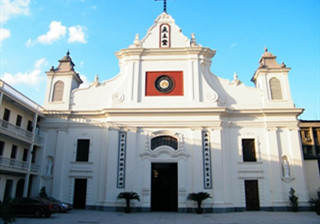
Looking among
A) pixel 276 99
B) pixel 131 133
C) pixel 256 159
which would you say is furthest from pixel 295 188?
pixel 131 133

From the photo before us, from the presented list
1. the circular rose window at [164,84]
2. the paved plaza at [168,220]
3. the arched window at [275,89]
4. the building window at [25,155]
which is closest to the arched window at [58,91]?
the building window at [25,155]

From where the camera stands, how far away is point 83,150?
24047 mm

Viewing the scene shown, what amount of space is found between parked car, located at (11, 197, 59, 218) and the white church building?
226 inches

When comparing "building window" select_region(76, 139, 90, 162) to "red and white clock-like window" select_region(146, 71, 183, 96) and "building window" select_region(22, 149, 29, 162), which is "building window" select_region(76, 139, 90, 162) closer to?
"building window" select_region(22, 149, 29, 162)

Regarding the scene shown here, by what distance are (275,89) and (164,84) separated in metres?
9.74

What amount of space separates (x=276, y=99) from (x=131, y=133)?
12.8 metres

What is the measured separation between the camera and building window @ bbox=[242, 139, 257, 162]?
23.2 meters

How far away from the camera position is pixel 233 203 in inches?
864

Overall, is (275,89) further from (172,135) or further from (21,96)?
(21,96)

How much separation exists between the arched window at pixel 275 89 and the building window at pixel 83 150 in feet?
54.2

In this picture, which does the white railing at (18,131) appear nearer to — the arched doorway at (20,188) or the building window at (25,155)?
the building window at (25,155)

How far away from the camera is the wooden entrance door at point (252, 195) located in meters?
22.1

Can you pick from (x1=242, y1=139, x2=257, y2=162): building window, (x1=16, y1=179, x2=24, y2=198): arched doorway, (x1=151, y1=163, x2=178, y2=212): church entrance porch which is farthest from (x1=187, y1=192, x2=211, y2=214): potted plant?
(x1=16, y1=179, x2=24, y2=198): arched doorway

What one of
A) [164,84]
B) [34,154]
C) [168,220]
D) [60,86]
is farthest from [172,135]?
[34,154]
